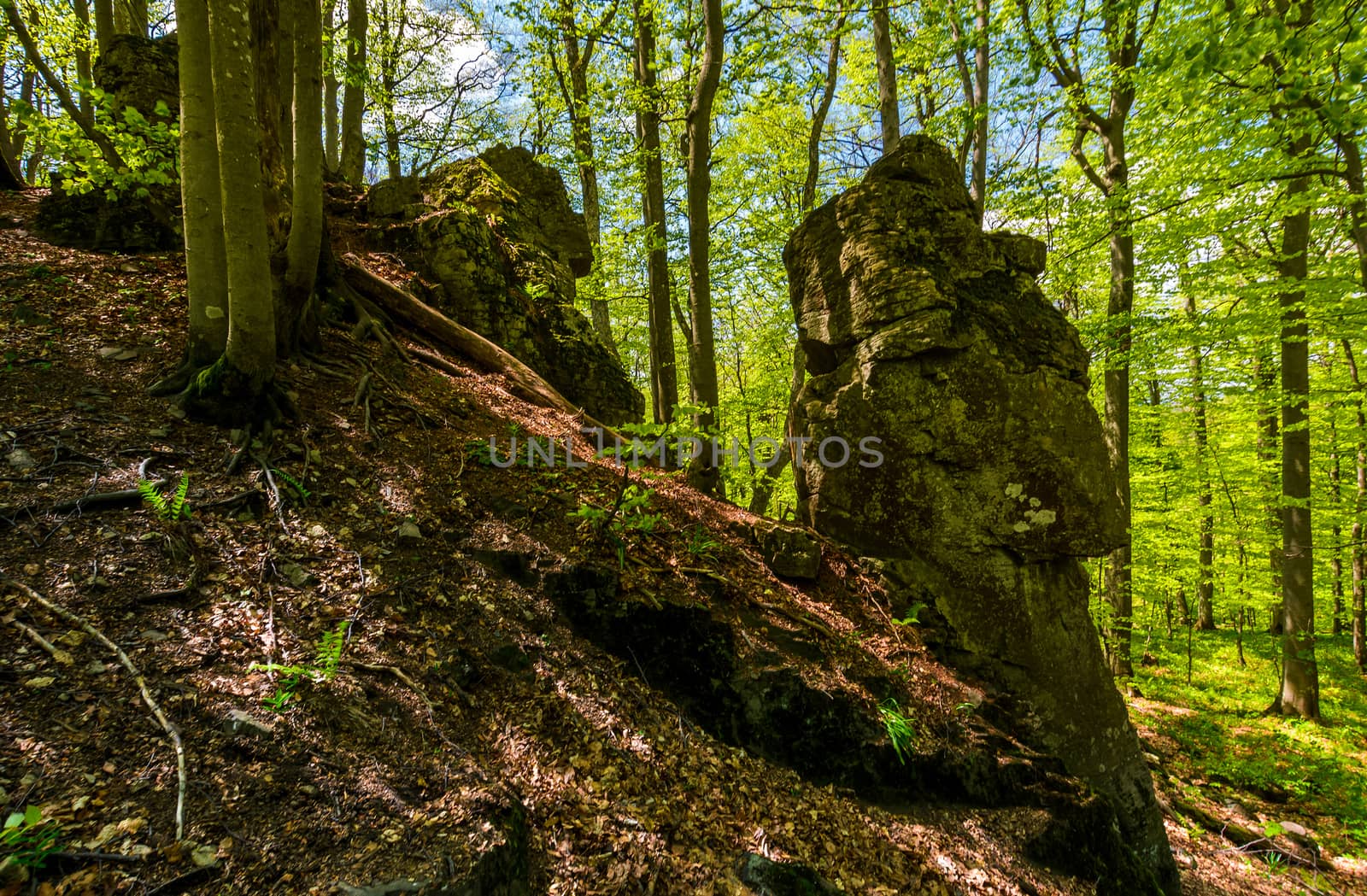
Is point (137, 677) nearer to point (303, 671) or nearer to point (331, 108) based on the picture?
point (303, 671)

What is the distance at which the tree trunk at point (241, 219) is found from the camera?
12.5 feet

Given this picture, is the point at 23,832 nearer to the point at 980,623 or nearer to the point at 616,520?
the point at 616,520

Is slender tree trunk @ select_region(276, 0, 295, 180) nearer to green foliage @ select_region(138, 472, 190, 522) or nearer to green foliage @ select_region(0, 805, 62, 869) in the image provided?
green foliage @ select_region(138, 472, 190, 522)

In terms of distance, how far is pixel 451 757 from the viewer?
276 centimetres

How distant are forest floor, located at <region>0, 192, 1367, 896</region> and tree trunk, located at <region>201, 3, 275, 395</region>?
51 centimetres

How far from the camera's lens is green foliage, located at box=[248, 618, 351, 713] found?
254 centimetres

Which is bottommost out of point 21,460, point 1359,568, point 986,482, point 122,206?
point 1359,568

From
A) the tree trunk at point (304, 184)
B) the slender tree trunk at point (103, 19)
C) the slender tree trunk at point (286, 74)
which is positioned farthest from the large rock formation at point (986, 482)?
the slender tree trunk at point (103, 19)

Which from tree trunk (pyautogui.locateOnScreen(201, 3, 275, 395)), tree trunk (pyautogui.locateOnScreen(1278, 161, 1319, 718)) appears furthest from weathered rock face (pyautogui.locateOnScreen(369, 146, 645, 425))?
tree trunk (pyautogui.locateOnScreen(1278, 161, 1319, 718))

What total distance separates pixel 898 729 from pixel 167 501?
5.45 metres

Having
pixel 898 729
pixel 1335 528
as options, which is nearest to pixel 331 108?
pixel 898 729

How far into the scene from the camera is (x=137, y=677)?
2.37 m

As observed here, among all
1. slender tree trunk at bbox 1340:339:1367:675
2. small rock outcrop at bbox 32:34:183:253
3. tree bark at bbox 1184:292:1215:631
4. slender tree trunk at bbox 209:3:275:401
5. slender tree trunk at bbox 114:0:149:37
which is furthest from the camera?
tree bark at bbox 1184:292:1215:631

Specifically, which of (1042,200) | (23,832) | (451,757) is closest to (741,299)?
(1042,200)
